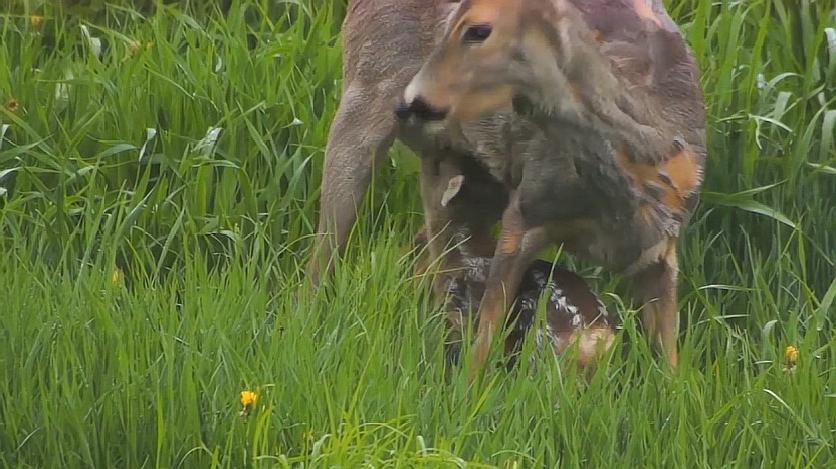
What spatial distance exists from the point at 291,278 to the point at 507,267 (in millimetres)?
592

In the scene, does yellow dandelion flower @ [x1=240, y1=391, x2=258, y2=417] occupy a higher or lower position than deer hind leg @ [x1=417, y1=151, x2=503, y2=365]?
higher

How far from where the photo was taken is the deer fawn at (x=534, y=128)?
3957 mm

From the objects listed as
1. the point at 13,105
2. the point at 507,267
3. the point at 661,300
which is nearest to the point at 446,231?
the point at 507,267

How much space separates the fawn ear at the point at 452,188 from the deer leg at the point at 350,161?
0.21 meters

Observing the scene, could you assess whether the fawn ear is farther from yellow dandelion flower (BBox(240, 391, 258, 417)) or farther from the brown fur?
yellow dandelion flower (BBox(240, 391, 258, 417))

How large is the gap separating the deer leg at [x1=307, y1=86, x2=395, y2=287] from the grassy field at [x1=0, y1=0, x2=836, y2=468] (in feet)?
0.30

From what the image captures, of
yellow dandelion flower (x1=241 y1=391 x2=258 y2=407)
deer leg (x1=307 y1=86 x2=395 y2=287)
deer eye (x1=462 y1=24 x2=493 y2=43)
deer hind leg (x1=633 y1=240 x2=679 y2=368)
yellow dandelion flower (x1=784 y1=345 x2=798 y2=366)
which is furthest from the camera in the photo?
deer leg (x1=307 y1=86 x2=395 y2=287)

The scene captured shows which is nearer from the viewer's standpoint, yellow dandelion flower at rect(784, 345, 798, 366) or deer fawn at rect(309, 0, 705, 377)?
deer fawn at rect(309, 0, 705, 377)

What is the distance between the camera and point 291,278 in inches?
177

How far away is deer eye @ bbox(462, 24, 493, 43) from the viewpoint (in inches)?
154

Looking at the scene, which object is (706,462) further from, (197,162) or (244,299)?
(197,162)

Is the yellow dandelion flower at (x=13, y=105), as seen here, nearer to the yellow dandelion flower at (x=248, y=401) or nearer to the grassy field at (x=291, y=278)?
the grassy field at (x=291, y=278)

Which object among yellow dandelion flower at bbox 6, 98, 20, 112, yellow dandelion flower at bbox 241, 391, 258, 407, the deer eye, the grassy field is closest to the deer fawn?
the deer eye

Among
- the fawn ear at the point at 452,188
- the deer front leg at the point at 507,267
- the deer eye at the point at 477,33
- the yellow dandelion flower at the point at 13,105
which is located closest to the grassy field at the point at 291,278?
the yellow dandelion flower at the point at 13,105
